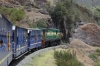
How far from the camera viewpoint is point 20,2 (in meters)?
63.4

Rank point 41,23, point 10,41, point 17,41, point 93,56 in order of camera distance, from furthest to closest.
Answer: point 41,23 → point 93,56 → point 17,41 → point 10,41

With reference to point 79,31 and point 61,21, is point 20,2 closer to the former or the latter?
point 61,21

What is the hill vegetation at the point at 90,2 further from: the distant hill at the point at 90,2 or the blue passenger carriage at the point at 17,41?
the blue passenger carriage at the point at 17,41

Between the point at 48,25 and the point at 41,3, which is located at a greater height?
the point at 41,3

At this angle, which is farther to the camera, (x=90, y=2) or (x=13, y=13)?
(x=90, y=2)

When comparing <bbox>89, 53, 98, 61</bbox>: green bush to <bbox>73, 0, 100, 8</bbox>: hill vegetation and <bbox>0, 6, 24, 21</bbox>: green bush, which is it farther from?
<bbox>73, 0, 100, 8</bbox>: hill vegetation

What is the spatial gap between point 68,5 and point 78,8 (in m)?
18.8

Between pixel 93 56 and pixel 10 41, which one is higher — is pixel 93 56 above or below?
below

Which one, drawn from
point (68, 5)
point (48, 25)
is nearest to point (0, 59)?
point (48, 25)

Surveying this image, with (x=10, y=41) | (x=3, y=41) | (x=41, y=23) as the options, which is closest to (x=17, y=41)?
(x=10, y=41)

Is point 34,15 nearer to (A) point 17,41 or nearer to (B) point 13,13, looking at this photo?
(B) point 13,13

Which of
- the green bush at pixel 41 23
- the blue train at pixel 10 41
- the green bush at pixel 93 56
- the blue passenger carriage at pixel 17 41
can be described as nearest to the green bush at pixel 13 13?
the green bush at pixel 41 23

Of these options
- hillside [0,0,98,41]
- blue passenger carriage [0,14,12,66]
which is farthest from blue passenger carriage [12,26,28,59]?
hillside [0,0,98,41]

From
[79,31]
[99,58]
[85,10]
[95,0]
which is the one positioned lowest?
[99,58]
